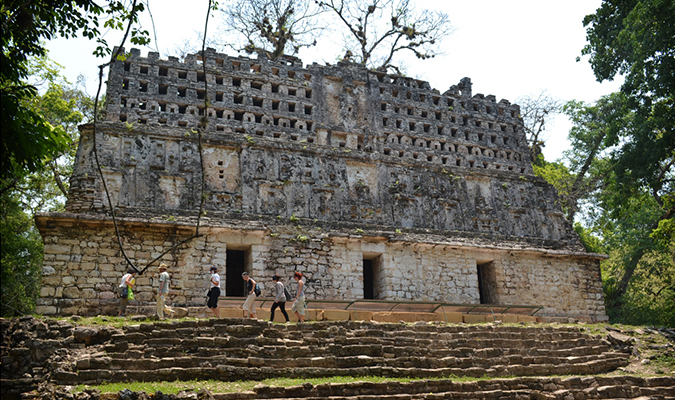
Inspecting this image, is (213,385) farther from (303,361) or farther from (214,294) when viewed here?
(214,294)

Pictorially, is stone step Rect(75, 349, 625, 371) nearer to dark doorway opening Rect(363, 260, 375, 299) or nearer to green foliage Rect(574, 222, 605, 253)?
dark doorway opening Rect(363, 260, 375, 299)

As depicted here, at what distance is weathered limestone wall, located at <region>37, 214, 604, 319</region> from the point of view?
14.8 meters

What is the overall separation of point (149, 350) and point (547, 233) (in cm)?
1598

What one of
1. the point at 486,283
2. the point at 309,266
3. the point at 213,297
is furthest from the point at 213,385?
the point at 486,283

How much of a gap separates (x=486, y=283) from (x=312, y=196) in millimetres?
6644

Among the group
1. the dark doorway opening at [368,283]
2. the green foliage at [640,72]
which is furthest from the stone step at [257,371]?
the green foliage at [640,72]

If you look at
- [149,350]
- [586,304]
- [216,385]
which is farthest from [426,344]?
[586,304]

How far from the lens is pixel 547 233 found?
71.5 ft

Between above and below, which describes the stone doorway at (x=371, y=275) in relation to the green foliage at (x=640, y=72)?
below

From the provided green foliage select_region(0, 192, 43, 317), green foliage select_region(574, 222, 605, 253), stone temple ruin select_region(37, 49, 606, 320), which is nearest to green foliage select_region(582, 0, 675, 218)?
stone temple ruin select_region(37, 49, 606, 320)

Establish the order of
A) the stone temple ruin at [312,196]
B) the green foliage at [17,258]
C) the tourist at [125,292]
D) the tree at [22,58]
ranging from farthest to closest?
the green foliage at [17,258] → the stone temple ruin at [312,196] → the tourist at [125,292] → the tree at [22,58]

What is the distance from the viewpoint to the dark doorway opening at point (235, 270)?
60.3ft

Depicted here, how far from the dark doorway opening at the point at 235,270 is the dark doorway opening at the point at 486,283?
314 inches

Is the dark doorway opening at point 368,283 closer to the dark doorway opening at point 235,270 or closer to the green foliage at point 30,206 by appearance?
the dark doorway opening at point 235,270
